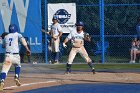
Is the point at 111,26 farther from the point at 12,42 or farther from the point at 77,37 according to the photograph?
the point at 12,42

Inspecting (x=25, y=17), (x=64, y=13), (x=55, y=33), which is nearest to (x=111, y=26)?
(x=64, y=13)

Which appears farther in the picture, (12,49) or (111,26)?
(111,26)

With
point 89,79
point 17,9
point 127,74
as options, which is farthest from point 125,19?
point 89,79

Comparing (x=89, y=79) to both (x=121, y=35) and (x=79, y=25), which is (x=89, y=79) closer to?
(x=79, y=25)

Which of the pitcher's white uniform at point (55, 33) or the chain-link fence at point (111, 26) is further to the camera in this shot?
the chain-link fence at point (111, 26)

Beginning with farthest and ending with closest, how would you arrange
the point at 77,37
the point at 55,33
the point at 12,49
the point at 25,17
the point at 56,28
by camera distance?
the point at 25,17 < the point at 55,33 < the point at 56,28 < the point at 77,37 < the point at 12,49

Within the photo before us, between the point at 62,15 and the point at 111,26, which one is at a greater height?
the point at 62,15

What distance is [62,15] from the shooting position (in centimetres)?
2223

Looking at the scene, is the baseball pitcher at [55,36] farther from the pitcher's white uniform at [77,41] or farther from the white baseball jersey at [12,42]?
the white baseball jersey at [12,42]

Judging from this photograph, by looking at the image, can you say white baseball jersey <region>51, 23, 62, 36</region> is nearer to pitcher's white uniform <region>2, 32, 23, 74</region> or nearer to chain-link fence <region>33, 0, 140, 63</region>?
chain-link fence <region>33, 0, 140, 63</region>

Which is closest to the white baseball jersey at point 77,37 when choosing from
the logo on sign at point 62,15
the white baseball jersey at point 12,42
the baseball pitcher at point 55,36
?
the white baseball jersey at point 12,42

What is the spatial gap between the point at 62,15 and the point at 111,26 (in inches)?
105

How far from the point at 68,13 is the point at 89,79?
7727 mm

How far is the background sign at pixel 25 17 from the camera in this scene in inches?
868
